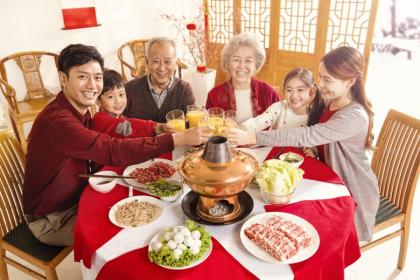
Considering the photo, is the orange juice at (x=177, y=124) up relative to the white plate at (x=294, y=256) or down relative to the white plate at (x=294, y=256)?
up

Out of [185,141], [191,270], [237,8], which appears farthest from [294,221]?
[237,8]

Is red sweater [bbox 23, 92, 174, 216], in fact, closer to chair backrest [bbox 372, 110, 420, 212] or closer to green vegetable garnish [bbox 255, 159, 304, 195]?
green vegetable garnish [bbox 255, 159, 304, 195]

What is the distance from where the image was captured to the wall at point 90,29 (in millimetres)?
3590

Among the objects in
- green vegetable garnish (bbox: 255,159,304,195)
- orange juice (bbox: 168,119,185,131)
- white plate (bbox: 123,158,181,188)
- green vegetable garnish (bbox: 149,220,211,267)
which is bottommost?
green vegetable garnish (bbox: 149,220,211,267)

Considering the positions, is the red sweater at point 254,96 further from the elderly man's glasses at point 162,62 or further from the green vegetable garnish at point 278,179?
the green vegetable garnish at point 278,179

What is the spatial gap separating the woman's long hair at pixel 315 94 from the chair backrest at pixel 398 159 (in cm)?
39

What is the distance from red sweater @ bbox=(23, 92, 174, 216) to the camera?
1.62 meters

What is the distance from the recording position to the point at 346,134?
1.76 m

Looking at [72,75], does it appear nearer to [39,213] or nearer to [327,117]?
[39,213]

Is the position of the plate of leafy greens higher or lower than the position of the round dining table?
higher

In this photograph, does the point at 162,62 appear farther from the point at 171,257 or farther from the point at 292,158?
the point at 171,257

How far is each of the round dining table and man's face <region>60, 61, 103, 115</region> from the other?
19.2 inches

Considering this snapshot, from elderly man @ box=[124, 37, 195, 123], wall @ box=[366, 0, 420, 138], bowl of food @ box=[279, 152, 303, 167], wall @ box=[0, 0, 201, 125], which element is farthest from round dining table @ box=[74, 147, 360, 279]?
wall @ box=[366, 0, 420, 138]

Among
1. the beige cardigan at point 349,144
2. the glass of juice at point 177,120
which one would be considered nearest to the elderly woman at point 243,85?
the glass of juice at point 177,120
